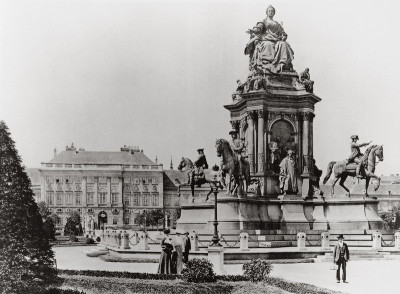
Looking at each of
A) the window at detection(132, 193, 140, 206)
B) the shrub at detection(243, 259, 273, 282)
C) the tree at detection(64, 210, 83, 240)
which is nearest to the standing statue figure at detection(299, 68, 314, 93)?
the shrub at detection(243, 259, 273, 282)

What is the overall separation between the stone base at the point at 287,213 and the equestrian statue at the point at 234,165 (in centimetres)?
62

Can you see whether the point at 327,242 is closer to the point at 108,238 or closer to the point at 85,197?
the point at 108,238

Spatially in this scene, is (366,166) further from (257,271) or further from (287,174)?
(257,271)

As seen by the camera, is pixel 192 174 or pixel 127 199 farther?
pixel 127 199

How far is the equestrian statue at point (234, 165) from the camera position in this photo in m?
30.0

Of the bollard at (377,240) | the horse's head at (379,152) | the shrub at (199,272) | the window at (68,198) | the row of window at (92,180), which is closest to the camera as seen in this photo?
the shrub at (199,272)

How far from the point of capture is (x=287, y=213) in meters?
32.8

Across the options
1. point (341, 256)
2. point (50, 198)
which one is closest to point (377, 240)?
point (341, 256)

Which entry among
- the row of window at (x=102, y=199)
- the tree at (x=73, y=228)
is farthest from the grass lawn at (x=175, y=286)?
the row of window at (x=102, y=199)

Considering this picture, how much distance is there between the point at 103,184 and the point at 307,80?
88996 mm

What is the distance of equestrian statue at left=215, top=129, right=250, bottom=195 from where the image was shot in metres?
30.0

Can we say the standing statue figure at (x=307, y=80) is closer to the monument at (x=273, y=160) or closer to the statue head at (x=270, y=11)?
the monument at (x=273, y=160)

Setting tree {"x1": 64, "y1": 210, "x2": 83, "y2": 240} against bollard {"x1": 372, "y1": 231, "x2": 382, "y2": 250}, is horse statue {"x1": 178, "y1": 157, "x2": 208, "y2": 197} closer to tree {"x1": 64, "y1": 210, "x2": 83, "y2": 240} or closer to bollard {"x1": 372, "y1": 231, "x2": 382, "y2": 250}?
bollard {"x1": 372, "y1": 231, "x2": 382, "y2": 250}

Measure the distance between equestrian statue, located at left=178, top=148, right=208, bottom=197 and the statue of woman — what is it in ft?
18.9
